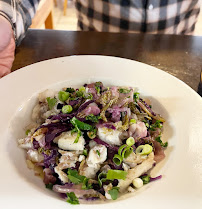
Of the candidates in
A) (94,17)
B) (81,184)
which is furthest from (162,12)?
(81,184)

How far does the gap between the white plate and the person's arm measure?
0.52ft

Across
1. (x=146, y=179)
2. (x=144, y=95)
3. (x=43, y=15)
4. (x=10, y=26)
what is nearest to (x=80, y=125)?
(x=146, y=179)

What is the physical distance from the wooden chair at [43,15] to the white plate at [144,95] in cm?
215

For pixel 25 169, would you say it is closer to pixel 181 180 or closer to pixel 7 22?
pixel 181 180

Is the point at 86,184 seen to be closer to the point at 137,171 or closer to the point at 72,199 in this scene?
the point at 72,199

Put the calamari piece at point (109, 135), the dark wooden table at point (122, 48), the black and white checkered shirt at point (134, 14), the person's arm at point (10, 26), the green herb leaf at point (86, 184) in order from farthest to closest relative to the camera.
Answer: the black and white checkered shirt at point (134, 14) → the dark wooden table at point (122, 48) → the person's arm at point (10, 26) → the calamari piece at point (109, 135) → the green herb leaf at point (86, 184)

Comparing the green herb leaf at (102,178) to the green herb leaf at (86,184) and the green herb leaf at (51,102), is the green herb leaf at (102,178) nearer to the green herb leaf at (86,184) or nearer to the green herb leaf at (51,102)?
the green herb leaf at (86,184)

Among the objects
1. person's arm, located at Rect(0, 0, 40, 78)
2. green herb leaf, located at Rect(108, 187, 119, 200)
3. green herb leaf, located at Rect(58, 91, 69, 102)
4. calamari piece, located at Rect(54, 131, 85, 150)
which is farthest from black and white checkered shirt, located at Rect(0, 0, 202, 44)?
green herb leaf, located at Rect(108, 187, 119, 200)

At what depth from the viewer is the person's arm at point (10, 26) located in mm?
1619

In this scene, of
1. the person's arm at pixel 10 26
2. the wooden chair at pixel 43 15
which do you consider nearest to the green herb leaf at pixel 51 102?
the person's arm at pixel 10 26

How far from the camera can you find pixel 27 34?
2066 millimetres

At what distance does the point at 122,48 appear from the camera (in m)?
1.94

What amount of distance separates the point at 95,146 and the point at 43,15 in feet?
10.2

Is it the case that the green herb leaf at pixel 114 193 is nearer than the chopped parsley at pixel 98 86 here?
Yes
